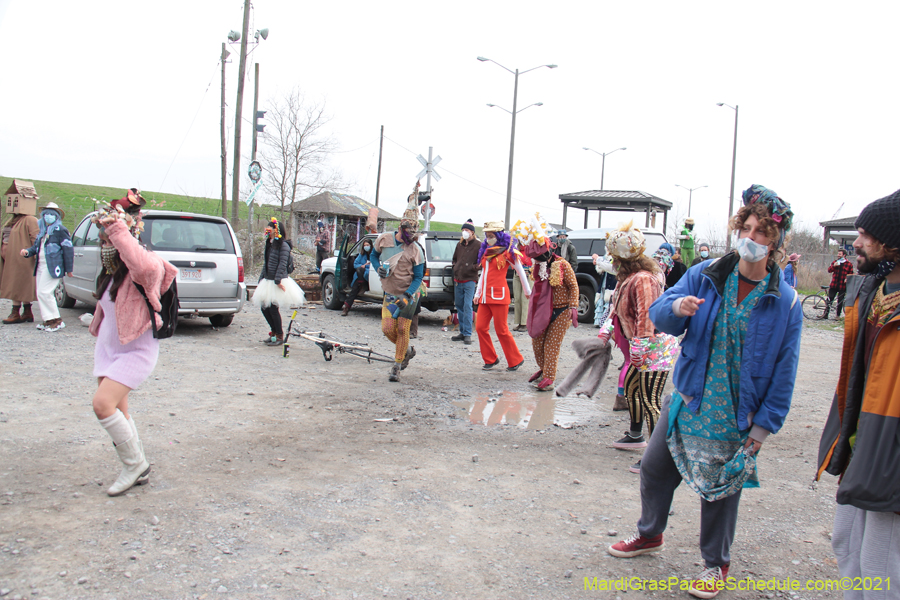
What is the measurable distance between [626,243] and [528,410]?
2.28m

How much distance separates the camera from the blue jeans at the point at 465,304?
34.4 ft

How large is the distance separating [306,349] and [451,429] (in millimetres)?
4289

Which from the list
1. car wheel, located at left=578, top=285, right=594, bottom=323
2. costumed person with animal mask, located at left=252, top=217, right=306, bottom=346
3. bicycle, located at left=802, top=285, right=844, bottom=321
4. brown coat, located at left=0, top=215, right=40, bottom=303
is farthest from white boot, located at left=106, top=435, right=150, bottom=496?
bicycle, located at left=802, top=285, right=844, bottom=321

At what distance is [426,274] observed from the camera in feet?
37.4

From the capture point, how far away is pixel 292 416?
5.70m

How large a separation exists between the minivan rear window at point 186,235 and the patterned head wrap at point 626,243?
6.85 meters

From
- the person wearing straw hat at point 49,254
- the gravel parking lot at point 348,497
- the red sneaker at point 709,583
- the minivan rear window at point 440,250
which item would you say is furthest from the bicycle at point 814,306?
the person wearing straw hat at point 49,254

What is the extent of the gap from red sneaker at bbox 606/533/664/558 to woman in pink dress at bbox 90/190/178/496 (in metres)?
2.82

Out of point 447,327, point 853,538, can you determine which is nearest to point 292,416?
point 853,538

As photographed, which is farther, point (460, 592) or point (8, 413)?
point (8, 413)

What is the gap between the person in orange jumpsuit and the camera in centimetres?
798

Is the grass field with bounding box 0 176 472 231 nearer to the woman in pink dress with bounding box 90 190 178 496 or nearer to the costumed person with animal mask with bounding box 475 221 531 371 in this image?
the costumed person with animal mask with bounding box 475 221 531 371

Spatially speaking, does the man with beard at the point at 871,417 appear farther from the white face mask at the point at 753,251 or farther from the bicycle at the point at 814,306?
the bicycle at the point at 814,306

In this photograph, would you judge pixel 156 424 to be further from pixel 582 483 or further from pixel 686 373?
pixel 686 373
